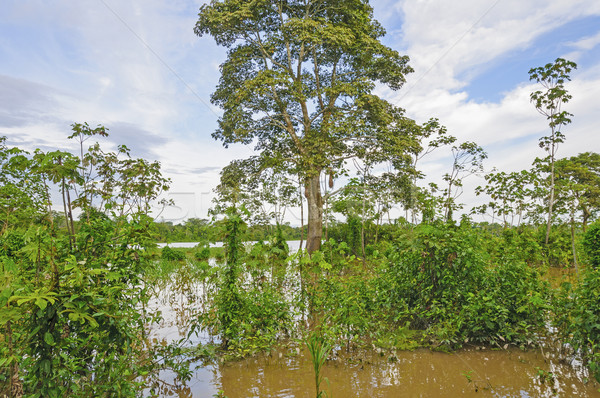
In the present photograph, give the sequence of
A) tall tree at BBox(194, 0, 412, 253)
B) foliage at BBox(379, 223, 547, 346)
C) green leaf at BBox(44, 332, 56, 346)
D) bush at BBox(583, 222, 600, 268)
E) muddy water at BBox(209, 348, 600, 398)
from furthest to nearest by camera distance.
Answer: tall tree at BBox(194, 0, 412, 253), bush at BBox(583, 222, 600, 268), foliage at BBox(379, 223, 547, 346), muddy water at BBox(209, 348, 600, 398), green leaf at BBox(44, 332, 56, 346)

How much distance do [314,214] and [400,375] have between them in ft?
37.5

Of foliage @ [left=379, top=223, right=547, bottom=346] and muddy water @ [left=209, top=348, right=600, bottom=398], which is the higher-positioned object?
foliage @ [left=379, top=223, right=547, bottom=346]

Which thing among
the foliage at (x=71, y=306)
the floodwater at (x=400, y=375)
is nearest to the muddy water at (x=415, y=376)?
the floodwater at (x=400, y=375)

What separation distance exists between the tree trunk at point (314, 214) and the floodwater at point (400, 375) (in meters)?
10.2

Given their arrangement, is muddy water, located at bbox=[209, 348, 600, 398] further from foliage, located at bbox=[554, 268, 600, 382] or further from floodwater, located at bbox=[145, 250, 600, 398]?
foliage, located at bbox=[554, 268, 600, 382]

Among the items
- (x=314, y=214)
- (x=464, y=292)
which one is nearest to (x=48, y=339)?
(x=464, y=292)

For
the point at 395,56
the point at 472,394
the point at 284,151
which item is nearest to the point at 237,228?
the point at 472,394

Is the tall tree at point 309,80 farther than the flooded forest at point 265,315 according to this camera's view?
Yes

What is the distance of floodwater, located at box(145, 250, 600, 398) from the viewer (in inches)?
148

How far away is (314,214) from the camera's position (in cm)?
1546

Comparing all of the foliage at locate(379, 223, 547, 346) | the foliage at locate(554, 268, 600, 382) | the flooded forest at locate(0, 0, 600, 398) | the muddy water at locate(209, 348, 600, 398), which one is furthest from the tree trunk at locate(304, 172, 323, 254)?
the foliage at locate(554, 268, 600, 382)

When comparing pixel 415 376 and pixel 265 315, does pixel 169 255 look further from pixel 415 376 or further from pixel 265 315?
pixel 415 376

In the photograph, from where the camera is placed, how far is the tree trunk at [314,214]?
15148mm

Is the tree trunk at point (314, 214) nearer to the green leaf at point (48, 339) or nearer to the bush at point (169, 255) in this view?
the bush at point (169, 255)
